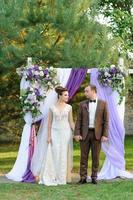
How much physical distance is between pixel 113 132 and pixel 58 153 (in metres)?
1.25

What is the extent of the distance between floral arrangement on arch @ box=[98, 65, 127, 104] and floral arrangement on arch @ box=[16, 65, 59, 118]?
2.82ft

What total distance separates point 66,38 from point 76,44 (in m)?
0.34

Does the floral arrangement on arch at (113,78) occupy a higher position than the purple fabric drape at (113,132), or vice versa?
the floral arrangement on arch at (113,78)

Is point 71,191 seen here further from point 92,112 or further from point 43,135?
point 43,135

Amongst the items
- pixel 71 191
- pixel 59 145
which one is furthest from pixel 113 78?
pixel 71 191

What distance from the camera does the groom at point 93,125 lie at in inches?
369

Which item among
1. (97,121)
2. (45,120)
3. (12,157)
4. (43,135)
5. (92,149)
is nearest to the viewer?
(97,121)

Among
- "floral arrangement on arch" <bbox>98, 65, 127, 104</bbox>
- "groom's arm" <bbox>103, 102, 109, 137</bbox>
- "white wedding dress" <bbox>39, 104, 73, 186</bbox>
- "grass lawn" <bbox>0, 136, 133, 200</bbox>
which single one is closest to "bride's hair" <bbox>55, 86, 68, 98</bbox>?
"white wedding dress" <bbox>39, 104, 73, 186</bbox>

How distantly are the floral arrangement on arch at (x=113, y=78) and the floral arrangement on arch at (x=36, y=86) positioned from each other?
0.86 metres

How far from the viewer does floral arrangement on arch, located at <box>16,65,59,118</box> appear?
1008cm

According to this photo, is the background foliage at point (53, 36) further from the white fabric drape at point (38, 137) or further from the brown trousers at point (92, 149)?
the brown trousers at point (92, 149)

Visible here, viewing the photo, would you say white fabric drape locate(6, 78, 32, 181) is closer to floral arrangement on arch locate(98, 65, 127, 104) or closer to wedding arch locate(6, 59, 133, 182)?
wedding arch locate(6, 59, 133, 182)

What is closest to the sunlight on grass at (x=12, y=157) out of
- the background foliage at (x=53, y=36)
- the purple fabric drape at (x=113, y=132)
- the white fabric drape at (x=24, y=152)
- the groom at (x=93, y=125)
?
the white fabric drape at (x=24, y=152)

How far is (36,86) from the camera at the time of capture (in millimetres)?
10156
